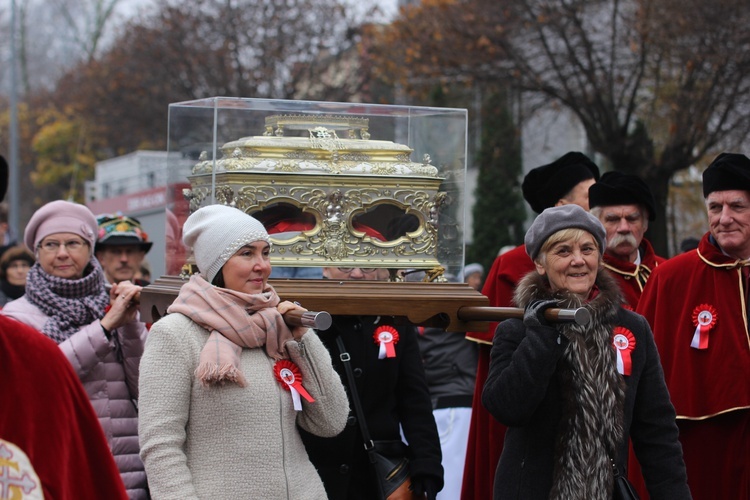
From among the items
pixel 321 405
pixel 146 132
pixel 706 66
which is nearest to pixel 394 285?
pixel 321 405

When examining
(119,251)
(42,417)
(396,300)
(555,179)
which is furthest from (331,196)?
(119,251)

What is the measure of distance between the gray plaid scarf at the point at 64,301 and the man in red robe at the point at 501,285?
172cm

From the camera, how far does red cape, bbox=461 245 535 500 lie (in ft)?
18.5

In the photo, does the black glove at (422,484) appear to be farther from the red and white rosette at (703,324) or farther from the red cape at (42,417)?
the red cape at (42,417)

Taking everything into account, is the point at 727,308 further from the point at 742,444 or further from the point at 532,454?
the point at 532,454

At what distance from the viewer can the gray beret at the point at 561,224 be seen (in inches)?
186

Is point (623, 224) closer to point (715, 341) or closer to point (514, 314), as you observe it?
point (715, 341)

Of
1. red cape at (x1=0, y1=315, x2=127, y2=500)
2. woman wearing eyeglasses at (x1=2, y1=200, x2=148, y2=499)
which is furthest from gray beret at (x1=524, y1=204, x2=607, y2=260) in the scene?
red cape at (x1=0, y1=315, x2=127, y2=500)

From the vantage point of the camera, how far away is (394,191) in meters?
4.96

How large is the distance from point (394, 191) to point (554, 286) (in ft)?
2.41

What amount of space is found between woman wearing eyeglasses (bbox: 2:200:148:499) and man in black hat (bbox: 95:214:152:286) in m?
1.25

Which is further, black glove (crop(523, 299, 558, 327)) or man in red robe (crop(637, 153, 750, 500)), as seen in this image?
man in red robe (crop(637, 153, 750, 500))

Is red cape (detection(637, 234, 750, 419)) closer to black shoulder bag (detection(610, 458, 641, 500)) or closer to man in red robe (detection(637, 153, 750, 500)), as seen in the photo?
man in red robe (detection(637, 153, 750, 500))

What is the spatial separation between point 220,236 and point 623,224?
2705 millimetres
